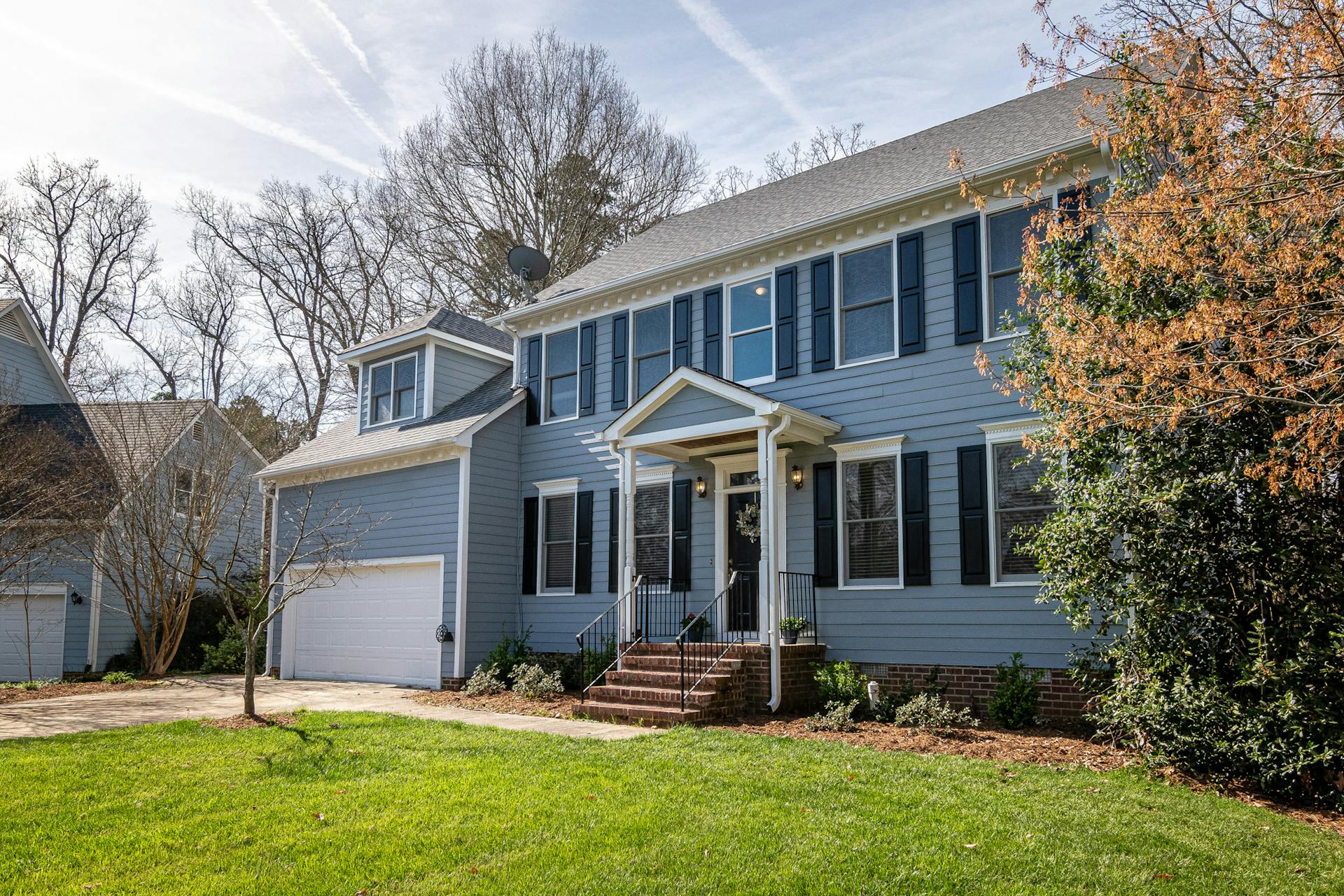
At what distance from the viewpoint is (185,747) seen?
802 centimetres

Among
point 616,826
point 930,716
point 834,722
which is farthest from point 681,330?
point 616,826

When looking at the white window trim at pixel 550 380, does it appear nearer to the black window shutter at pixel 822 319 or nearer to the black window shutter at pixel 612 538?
the black window shutter at pixel 612 538

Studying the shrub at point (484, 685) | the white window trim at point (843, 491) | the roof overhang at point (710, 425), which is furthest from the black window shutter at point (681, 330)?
the shrub at point (484, 685)

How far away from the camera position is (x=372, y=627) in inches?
603

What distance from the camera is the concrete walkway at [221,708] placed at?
31.0ft

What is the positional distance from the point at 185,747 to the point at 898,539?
23.9ft

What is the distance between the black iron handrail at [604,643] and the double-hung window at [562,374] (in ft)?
10.4

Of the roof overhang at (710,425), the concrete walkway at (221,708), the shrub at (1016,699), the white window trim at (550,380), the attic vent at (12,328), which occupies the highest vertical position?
the attic vent at (12,328)

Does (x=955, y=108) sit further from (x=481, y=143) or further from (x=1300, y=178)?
(x=481, y=143)

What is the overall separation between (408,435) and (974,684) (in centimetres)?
958

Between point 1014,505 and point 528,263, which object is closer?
point 1014,505

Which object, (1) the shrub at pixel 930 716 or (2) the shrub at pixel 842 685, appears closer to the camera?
(1) the shrub at pixel 930 716

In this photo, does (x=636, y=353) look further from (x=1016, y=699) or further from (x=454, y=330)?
(x=1016, y=699)

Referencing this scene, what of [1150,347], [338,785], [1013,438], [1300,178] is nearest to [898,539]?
[1013,438]
